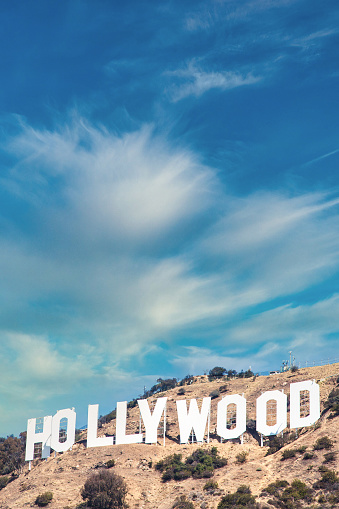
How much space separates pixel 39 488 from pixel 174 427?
2207 cm

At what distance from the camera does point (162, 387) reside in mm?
117312

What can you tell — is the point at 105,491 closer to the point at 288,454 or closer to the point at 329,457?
the point at 288,454

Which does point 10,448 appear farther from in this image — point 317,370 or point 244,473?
point 317,370

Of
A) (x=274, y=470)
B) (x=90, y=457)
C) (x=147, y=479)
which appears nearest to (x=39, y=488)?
(x=90, y=457)

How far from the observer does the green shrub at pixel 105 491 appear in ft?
191

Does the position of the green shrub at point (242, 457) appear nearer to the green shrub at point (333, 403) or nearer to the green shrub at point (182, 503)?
the green shrub at point (182, 503)

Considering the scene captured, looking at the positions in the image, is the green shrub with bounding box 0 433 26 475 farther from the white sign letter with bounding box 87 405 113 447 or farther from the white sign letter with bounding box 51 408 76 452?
the white sign letter with bounding box 87 405 113 447

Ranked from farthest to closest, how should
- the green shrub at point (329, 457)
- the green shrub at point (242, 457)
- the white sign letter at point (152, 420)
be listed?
the white sign letter at point (152, 420) → the green shrub at point (242, 457) → the green shrub at point (329, 457)

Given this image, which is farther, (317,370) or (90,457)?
(317,370)

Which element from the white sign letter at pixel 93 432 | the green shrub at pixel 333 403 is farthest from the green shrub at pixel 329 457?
the white sign letter at pixel 93 432

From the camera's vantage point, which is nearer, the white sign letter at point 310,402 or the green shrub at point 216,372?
the white sign letter at point 310,402

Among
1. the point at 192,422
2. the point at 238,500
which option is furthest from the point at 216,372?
the point at 238,500

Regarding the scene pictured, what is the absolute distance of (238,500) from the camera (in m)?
53.8

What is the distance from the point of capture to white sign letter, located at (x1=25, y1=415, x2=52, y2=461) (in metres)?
76.1
